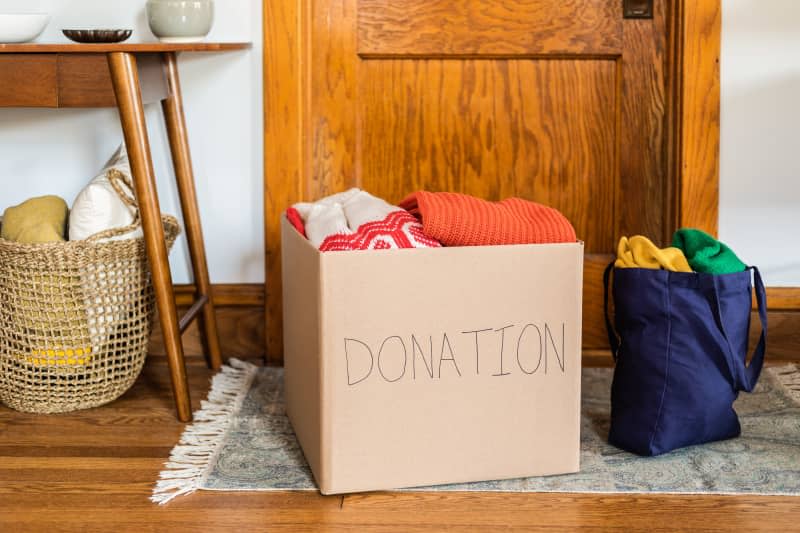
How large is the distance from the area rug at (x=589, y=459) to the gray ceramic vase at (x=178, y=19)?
0.69m

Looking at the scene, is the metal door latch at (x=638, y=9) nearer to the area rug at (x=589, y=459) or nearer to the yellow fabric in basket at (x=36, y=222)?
the area rug at (x=589, y=459)

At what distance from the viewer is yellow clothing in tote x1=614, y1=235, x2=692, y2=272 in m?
1.55

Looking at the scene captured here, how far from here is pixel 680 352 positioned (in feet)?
5.03

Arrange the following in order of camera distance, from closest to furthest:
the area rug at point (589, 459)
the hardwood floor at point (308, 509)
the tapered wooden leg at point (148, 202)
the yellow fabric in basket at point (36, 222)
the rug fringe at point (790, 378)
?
the hardwood floor at point (308, 509)
the area rug at point (589, 459)
the tapered wooden leg at point (148, 202)
the yellow fabric in basket at point (36, 222)
the rug fringe at point (790, 378)

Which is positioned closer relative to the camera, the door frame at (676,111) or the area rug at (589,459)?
the area rug at (589,459)

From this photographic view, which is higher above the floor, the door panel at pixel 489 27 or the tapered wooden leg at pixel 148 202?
the door panel at pixel 489 27

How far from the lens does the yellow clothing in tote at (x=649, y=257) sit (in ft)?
5.08

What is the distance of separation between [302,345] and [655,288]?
0.56m

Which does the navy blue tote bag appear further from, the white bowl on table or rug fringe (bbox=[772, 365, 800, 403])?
the white bowl on table

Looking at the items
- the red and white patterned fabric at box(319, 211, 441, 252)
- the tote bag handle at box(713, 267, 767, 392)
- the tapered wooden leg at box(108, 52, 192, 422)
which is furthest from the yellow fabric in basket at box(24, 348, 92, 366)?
the tote bag handle at box(713, 267, 767, 392)

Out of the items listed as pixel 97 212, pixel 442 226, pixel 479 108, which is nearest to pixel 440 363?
pixel 442 226

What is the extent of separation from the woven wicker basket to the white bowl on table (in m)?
0.29

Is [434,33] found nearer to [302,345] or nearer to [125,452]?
[302,345]

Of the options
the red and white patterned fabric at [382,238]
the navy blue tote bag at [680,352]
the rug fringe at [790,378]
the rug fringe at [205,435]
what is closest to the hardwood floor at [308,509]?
the rug fringe at [205,435]
